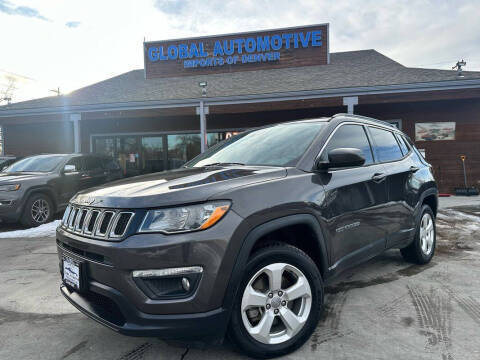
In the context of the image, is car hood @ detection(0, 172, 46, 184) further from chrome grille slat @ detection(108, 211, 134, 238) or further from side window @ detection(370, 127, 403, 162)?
side window @ detection(370, 127, 403, 162)

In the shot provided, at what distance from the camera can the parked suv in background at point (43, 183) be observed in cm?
647

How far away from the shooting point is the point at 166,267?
1.87m

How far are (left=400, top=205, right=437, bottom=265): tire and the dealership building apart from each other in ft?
20.7

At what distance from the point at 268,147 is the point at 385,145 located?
1.43 metres

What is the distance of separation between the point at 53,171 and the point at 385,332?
23.3ft

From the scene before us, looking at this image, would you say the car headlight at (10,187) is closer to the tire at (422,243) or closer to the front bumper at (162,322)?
the front bumper at (162,322)

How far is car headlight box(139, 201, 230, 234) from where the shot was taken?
192cm

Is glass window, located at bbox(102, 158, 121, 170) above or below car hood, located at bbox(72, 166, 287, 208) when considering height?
below

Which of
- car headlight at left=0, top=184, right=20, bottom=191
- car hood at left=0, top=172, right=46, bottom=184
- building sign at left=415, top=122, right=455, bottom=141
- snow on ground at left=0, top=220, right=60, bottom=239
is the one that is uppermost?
building sign at left=415, top=122, right=455, bottom=141

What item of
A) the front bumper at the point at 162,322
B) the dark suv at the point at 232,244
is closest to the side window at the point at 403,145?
the dark suv at the point at 232,244

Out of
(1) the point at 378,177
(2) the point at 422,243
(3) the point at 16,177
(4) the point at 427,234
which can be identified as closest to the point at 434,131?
(4) the point at 427,234

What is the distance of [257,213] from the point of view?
2.09 metres

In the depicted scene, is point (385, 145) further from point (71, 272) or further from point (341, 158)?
point (71, 272)

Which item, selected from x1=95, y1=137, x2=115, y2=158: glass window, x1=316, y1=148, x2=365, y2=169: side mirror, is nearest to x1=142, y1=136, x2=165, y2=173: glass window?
x1=95, y1=137, x2=115, y2=158: glass window
